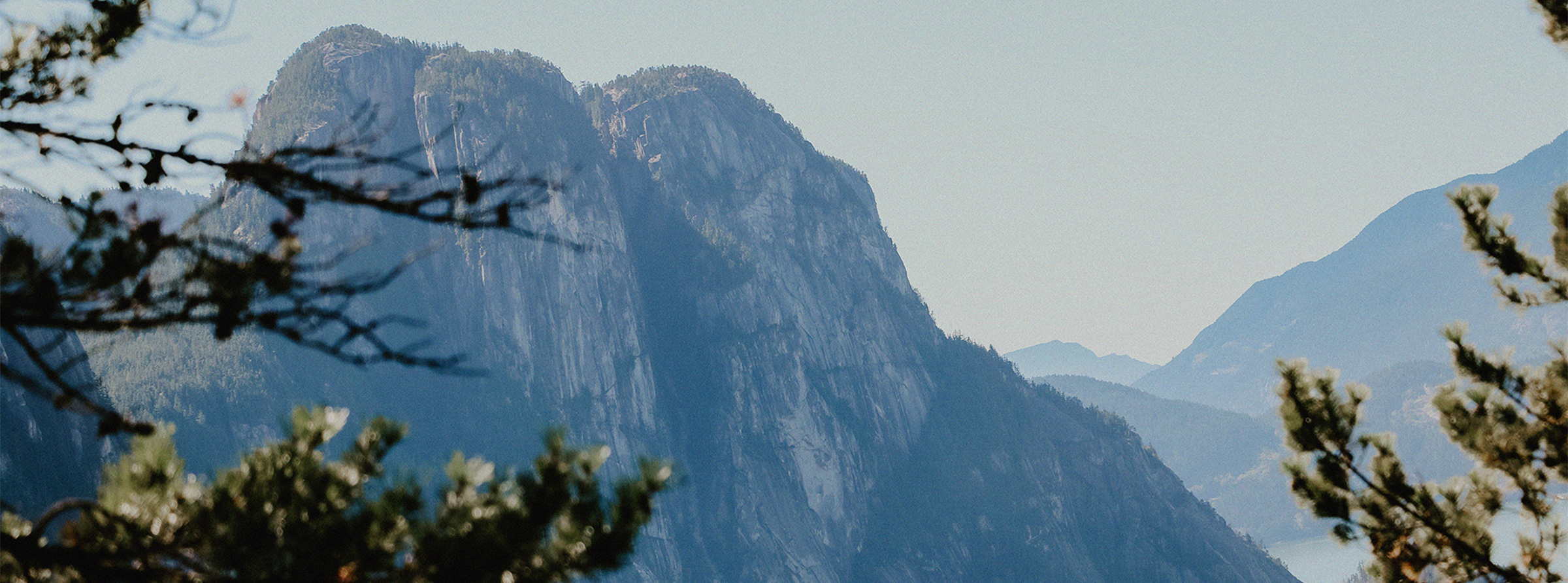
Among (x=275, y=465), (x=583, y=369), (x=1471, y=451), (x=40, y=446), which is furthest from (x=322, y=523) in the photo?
(x=583, y=369)

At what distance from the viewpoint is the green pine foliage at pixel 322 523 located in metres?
4.17

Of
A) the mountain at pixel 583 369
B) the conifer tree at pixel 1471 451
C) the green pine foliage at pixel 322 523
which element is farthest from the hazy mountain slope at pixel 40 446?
the conifer tree at pixel 1471 451

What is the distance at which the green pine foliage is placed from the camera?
13.7 ft

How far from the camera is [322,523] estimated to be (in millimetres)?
4348

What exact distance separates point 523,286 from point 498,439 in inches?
1001

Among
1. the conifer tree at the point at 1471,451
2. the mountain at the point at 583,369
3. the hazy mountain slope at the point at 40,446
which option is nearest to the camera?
the conifer tree at the point at 1471,451

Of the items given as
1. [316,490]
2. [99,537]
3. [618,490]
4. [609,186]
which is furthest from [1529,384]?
[609,186]

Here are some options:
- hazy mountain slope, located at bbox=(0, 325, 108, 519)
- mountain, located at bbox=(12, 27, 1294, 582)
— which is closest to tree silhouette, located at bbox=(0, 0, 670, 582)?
hazy mountain slope, located at bbox=(0, 325, 108, 519)

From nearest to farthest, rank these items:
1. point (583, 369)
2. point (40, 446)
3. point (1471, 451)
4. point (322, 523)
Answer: point (322, 523)
point (1471, 451)
point (40, 446)
point (583, 369)

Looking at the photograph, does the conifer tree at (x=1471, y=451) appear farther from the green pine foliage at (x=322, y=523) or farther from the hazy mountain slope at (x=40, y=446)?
the hazy mountain slope at (x=40, y=446)

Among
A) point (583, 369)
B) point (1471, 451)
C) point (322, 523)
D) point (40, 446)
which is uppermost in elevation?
point (583, 369)

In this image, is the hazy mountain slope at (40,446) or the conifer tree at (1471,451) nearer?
the conifer tree at (1471,451)

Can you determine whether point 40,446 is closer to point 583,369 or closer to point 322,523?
point 583,369

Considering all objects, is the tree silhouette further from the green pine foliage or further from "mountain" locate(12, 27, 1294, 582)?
"mountain" locate(12, 27, 1294, 582)
